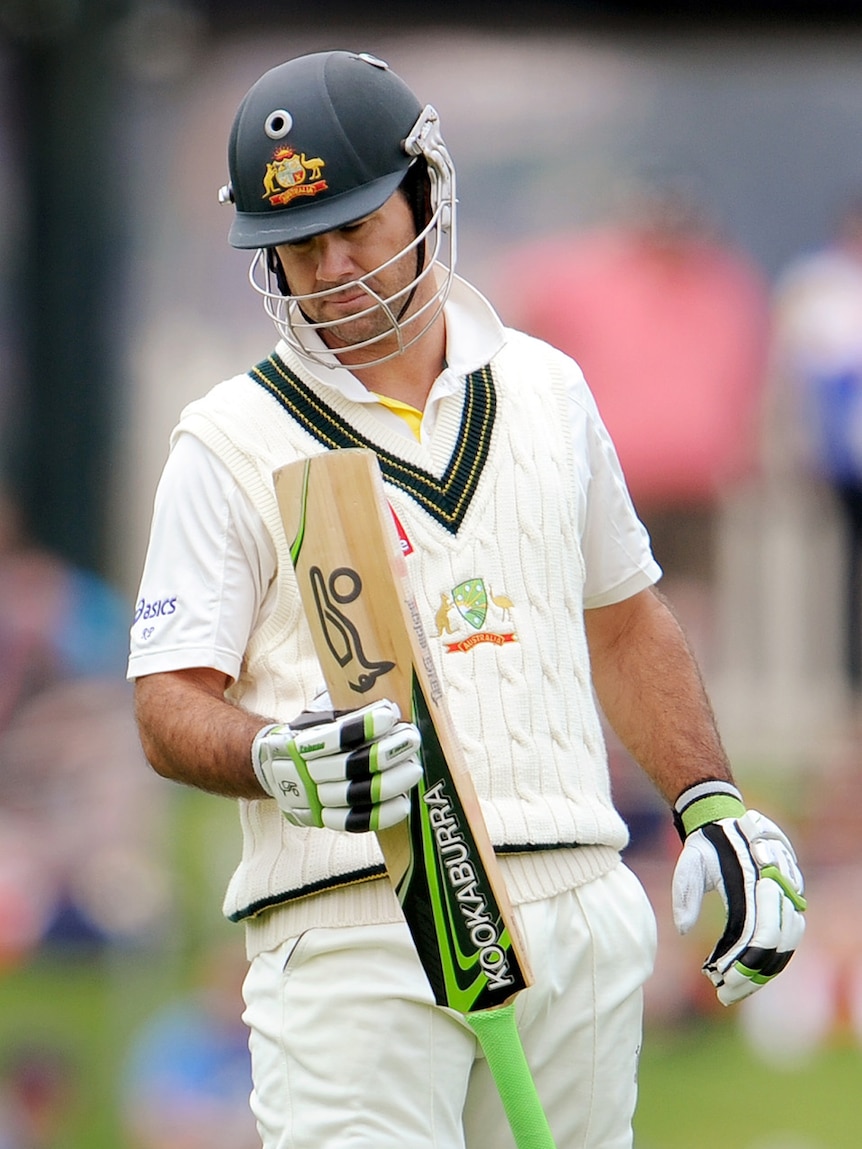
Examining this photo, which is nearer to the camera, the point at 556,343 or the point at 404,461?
the point at 404,461

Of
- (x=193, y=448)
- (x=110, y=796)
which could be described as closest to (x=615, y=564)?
(x=193, y=448)

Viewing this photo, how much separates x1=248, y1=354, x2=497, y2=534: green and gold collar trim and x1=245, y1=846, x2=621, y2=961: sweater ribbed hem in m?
0.42

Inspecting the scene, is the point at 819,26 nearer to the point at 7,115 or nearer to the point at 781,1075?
the point at 7,115

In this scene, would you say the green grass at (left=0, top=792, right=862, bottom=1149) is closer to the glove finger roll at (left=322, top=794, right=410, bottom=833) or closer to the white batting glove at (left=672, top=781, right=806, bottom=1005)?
the white batting glove at (left=672, top=781, right=806, bottom=1005)

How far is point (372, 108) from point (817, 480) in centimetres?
325

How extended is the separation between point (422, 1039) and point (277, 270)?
3.18ft

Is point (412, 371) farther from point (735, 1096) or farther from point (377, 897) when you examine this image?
point (735, 1096)

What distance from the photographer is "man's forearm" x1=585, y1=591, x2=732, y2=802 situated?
267cm

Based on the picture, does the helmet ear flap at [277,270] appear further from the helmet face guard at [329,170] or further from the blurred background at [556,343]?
the blurred background at [556,343]

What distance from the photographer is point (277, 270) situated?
2576mm

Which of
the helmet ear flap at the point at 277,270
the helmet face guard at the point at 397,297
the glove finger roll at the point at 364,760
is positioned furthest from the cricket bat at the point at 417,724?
the helmet ear flap at the point at 277,270

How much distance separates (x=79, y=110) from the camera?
538 centimetres

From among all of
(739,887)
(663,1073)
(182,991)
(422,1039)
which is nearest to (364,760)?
(422,1039)

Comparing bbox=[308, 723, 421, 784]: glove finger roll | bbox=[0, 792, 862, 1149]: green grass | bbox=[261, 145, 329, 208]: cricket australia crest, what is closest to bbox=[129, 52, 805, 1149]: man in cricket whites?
bbox=[261, 145, 329, 208]: cricket australia crest
